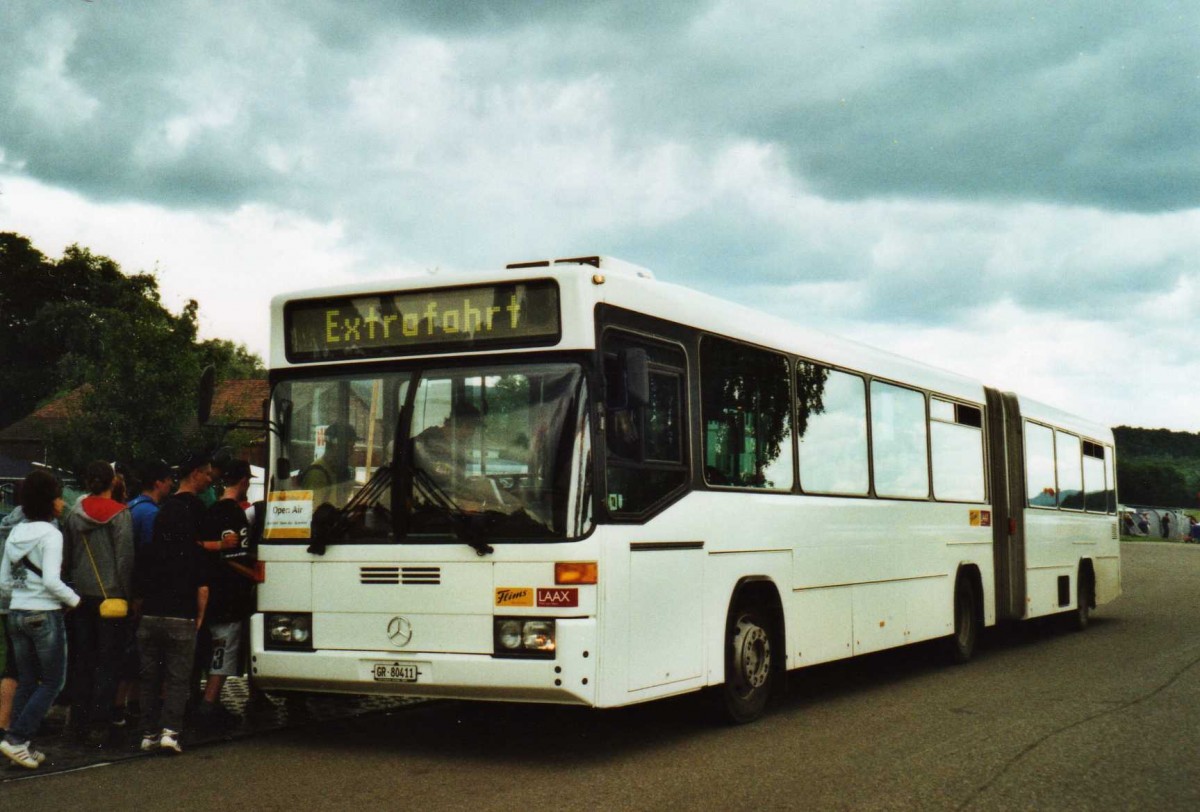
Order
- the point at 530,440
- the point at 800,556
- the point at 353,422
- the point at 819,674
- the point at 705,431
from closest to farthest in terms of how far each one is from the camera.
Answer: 1. the point at 530,440
2. the point at 353,422
3. the point at 705,431
4. the point at 800,556
5. the point at 819,674

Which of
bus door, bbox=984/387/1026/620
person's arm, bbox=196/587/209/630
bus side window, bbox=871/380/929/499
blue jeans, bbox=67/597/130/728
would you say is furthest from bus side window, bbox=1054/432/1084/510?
blue jeans, bbox=67/597/130/728

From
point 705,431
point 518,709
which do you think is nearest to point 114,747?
point 518,709

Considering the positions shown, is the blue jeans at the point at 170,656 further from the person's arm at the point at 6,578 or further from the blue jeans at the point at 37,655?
the person's arm at the point at 6,578

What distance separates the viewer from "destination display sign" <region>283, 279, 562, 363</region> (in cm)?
837

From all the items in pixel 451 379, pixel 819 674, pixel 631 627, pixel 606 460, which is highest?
pixel 451 379

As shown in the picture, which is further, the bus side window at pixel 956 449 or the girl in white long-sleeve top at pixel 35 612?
the bus side window at pixel 956 449

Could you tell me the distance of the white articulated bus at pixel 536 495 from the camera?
26.3 feet

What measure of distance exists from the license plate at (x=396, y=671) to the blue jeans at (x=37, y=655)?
1.95 meters

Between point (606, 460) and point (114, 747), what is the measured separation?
12.9 feet

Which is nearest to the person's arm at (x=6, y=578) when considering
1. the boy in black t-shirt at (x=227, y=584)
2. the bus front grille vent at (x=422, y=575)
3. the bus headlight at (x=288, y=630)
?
the boy in black t-shirt at (x=227, y=584)

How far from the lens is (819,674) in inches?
552

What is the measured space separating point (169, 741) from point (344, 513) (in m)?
1.87

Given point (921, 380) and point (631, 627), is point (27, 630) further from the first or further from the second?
point (921, 380)

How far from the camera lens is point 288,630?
28.8 feet
